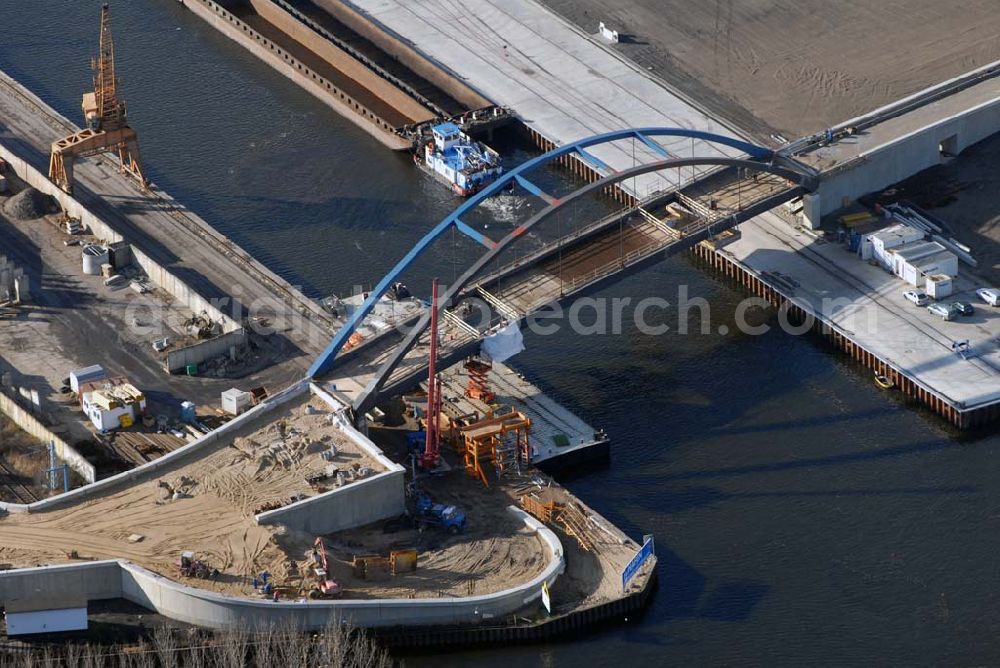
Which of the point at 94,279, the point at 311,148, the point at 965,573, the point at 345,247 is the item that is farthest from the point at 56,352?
the point at 965,573

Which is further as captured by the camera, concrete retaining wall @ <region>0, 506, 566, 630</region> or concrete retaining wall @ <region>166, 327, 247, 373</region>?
concrete retaining wall @ <region>166, 327, 247, 373</region>

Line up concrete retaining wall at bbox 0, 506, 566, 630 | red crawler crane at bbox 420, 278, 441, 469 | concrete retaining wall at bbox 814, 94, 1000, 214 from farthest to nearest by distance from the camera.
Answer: concrete retaining wall at bbox 814, 94, 1000, 214, red crawler crane at bbox 420, 278, 441, 469, concrete retaining wall at bbox 0, 506, 566, 630

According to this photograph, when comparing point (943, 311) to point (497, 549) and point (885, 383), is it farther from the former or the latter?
point (497, 549)

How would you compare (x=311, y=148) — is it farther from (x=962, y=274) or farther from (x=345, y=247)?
(x=962, y=274)

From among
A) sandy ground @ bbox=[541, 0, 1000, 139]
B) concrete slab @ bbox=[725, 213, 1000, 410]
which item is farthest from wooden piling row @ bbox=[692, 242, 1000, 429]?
sandy ground @ bbox=[541, 0, 1000, 139]

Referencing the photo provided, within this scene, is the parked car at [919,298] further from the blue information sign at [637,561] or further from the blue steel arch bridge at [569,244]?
the blue information sign at [637,561]

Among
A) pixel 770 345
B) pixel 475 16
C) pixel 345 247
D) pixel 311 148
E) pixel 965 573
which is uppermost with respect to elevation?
pixel 475 16

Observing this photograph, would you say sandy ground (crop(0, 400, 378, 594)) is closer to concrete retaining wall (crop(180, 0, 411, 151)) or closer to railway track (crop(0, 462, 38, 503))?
railway track (crop(0, 462, 38, 503))

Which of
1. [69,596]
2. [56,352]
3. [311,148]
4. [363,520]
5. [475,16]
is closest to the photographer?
[69,596]
